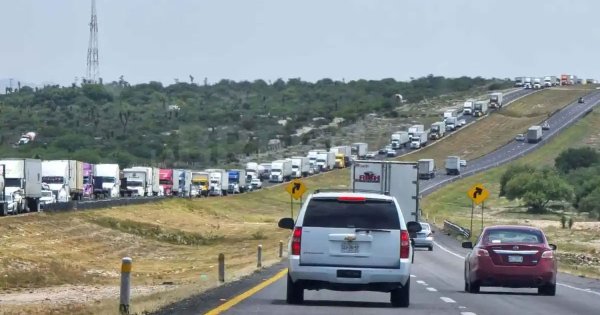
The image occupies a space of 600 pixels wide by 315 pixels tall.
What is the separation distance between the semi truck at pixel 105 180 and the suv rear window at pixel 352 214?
76936 millimetres

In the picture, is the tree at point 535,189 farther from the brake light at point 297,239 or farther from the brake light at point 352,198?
the brake light at point 297,239

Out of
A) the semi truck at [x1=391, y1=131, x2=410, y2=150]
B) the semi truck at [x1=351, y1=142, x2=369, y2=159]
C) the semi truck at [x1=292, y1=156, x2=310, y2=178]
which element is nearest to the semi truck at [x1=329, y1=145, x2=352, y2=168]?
the semi truck at [x1=351, y1=142, x2=369, y2=159]

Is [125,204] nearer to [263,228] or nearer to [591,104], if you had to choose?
[263,228]

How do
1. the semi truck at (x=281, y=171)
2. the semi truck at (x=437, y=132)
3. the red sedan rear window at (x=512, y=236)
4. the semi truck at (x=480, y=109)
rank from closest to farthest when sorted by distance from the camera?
the red sedan rear window at (x=512, y=236), the semi truck at (x=281, y=171), the semi truck at (x=437, y=132), the semi truck at (x=480, y=109)

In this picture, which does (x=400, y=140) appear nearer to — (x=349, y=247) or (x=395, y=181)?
(x=395, y=181)

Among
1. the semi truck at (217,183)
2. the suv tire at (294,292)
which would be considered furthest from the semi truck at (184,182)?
the suv tire at (294,292)

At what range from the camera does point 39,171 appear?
251 feet

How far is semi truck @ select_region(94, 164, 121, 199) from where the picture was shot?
99.6 metres

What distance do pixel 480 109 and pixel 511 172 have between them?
66.0m

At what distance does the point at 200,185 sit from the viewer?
124250mm

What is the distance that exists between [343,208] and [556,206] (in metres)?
108

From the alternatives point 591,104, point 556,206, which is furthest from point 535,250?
point 591,104

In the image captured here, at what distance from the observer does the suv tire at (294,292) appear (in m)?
24.1

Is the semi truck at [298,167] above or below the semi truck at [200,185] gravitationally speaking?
above
